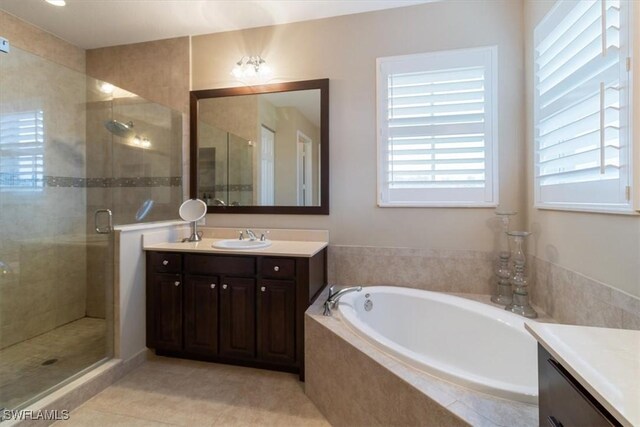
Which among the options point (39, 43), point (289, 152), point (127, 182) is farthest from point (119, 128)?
point (289, 152)

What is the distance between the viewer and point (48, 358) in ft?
6.40

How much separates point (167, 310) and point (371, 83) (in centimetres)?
236

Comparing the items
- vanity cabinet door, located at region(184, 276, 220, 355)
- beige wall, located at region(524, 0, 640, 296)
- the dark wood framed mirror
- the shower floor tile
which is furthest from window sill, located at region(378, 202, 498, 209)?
the shower floor tile

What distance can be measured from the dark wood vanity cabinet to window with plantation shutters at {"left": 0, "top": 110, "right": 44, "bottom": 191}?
3.00m

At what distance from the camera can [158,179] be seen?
8.99ft

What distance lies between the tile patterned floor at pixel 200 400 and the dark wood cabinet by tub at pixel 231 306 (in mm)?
100

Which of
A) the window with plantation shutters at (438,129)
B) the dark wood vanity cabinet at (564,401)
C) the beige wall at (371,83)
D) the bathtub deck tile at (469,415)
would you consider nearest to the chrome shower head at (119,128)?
the beige wall at (371,83)

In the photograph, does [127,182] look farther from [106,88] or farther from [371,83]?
[371,83]

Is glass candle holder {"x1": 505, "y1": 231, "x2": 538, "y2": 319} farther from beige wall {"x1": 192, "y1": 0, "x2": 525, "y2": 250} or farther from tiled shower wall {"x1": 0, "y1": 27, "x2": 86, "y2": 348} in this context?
tiled shower wall {"x1": 0, "y1": 27, "x2": 86, "y2": 348}

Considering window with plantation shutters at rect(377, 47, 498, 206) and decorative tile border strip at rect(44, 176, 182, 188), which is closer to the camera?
window with plantation shutters at rect(377, 47, 498, 206)

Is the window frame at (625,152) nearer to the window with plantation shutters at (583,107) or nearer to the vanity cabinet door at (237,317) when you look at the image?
the window with plantation shutters at (583,107)

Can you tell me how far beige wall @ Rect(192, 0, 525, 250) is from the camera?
216 cm

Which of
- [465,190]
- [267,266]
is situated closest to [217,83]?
[267,266]

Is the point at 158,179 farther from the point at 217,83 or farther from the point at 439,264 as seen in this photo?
the point at 439,264
